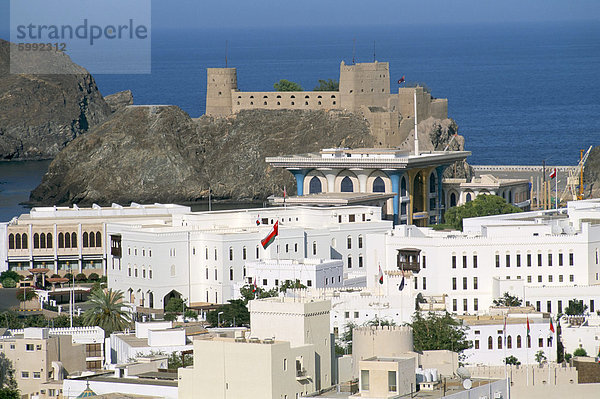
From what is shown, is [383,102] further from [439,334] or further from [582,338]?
[439,334]

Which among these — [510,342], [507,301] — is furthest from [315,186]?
[510,342]

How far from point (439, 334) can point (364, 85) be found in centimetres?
11920

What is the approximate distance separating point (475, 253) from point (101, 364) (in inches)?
882

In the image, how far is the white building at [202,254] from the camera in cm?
10138

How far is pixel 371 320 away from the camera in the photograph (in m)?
80.0

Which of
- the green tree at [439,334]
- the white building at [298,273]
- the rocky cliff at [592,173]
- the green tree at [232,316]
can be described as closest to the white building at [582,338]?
the green tree at [439,334]

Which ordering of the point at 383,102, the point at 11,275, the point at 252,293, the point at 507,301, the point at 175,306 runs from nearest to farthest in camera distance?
the point at 507,301
the point at 252,293
the point at 175,306
the point at 11,275
the point at 383,102

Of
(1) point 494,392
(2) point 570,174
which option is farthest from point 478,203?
(1) point 494,392

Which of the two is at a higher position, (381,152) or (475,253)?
(381,152)

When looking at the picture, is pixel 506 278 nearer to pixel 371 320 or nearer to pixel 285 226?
pixel 371 320

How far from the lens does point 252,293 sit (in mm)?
90875

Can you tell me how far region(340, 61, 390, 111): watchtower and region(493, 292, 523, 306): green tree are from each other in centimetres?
10178

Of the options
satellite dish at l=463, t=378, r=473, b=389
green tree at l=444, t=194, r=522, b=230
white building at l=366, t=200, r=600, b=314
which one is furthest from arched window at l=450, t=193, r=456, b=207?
satellite dish at l=463, t=378, r=473, b=389

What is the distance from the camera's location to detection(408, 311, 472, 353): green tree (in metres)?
72.4
